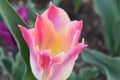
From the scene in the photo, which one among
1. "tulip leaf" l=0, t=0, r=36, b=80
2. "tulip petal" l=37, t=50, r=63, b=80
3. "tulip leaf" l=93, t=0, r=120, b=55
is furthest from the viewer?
"tulip leaf" l=93, t=0, r=120, b=55

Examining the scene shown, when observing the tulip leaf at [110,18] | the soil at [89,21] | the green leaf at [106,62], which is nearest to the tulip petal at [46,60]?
the green leaf at [106,62]

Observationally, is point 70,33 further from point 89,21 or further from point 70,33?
point 89,21

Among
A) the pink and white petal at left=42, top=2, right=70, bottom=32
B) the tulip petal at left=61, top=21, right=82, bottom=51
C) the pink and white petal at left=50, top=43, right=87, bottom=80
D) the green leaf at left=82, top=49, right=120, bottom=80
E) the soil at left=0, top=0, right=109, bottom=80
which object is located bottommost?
the soil at left=0, top=0, right=109, bottom=80

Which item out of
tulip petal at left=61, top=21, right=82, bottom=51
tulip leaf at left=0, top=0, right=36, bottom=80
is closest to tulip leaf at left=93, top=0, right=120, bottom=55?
tulip leaf at left=0, top=0, right=36, bottom=80

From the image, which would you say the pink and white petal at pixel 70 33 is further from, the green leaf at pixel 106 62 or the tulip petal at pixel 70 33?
the green leaf at pixel 106 62

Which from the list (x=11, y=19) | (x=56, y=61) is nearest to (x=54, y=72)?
(x=56, y=61)

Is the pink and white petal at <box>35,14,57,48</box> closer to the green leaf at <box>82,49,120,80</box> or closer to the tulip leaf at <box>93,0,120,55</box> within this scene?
the green leaf at <box>82,49,120,80</box>

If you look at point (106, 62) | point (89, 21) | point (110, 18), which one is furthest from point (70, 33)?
point (89, 21)
